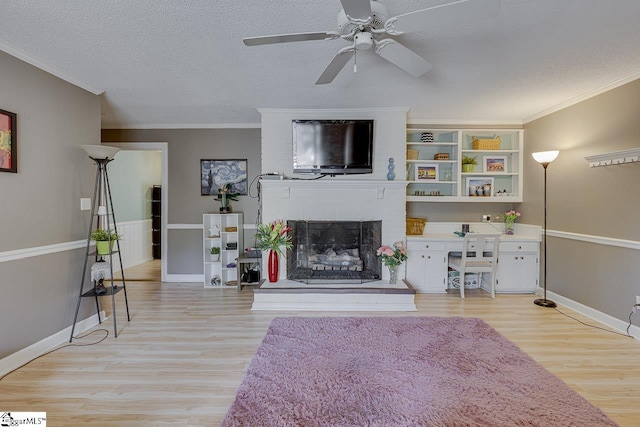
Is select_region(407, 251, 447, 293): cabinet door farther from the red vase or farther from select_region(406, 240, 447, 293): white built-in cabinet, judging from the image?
the red vase

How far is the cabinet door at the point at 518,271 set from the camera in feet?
13.3

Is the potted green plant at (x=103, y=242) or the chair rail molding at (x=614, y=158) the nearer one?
the chair rail molding at (x=614, y=158)

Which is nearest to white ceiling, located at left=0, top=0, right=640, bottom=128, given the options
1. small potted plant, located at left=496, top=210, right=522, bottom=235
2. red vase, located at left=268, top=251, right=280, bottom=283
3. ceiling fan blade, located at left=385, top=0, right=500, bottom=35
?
ceiling fan blade, located at left=385, top=0, right=500, bottom=35

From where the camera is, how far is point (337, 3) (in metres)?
1.78

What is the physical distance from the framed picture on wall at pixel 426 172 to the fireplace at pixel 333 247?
1092mm

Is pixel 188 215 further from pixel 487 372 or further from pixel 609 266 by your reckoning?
pixel 609 266

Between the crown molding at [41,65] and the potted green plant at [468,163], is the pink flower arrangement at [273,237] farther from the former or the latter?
the potted green plant at [468,163]

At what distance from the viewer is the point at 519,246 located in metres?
4.04

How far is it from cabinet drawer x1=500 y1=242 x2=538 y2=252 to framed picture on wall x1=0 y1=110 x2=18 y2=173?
17.0 ft

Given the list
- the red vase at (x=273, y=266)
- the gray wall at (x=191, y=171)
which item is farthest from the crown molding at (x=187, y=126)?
the red vase at (x=273, y=266)

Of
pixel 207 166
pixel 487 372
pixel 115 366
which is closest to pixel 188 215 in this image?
pixel 207 166

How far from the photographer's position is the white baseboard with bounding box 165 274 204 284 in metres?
4.75

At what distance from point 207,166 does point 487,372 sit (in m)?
4.35

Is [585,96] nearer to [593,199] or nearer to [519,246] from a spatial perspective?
[593,199]
